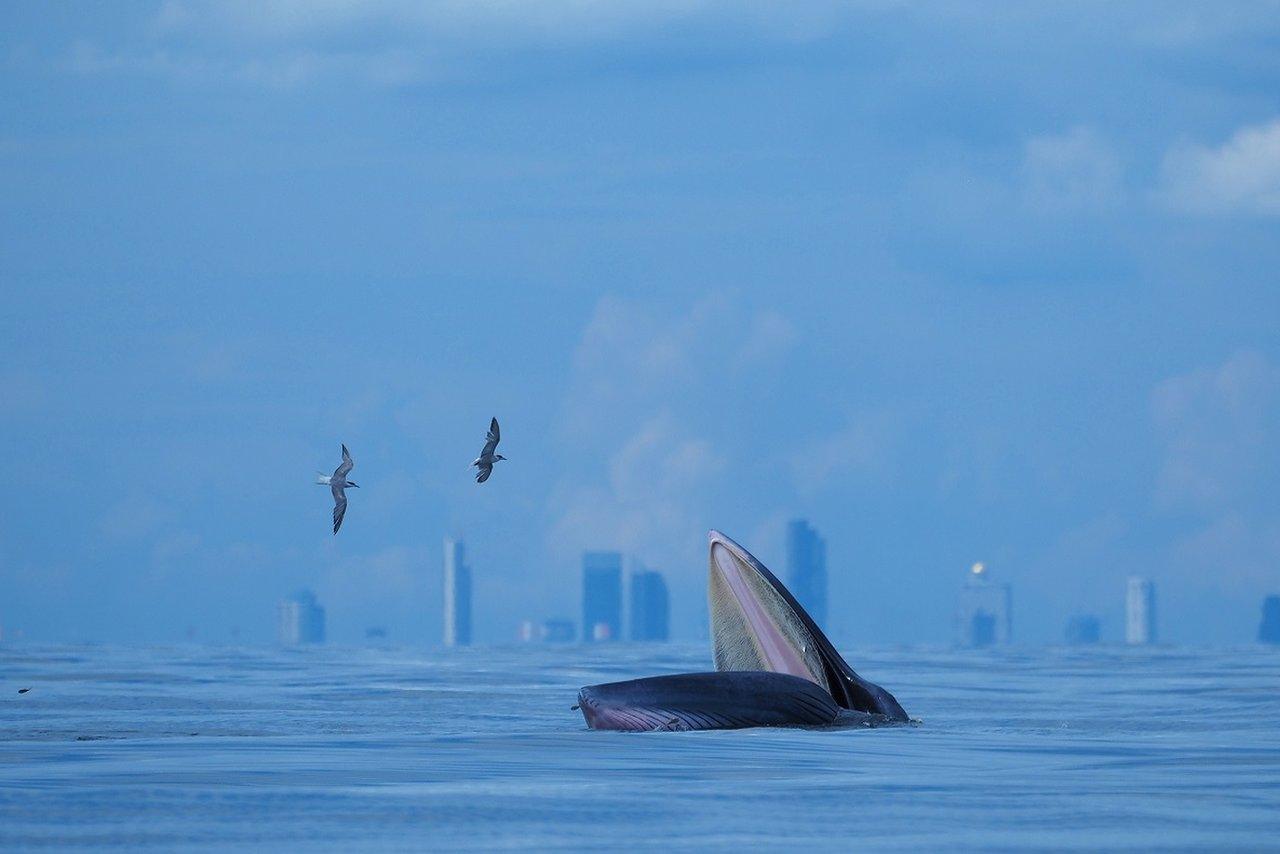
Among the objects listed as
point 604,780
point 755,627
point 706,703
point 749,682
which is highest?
point 755,627

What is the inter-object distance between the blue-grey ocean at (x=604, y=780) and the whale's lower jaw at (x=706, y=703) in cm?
43

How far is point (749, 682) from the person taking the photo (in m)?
29.6

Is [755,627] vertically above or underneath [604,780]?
above

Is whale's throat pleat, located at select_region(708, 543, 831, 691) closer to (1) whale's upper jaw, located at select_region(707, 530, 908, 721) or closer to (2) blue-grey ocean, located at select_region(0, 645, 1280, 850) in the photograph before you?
(1) whale's upper jaw, located at select_region(707, 530, 908, 721)

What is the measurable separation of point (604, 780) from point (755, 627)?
9160 mm

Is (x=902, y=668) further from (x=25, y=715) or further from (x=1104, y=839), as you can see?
(x=1104, y=839)

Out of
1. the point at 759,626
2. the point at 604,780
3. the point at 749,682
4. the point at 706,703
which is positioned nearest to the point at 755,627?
the point at 759,626

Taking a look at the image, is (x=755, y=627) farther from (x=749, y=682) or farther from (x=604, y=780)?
(x=604, y=780)

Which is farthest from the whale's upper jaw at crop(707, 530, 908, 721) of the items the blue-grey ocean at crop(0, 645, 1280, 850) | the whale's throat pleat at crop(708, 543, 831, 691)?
the blue-grey ocean at crop(0, 645, 1280, 850)

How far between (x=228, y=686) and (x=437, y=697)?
7.91 meters

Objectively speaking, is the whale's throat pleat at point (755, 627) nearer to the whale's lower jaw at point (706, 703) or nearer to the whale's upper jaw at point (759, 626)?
the whale's upper jaw at point (759, 626)

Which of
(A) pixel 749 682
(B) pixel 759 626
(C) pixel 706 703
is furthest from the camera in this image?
(B) pixel 759 626

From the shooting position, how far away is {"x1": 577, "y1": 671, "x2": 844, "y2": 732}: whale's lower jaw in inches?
1144

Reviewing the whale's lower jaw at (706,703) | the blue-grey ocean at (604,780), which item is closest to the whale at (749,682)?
the whale's lower jaw at (706,703)
